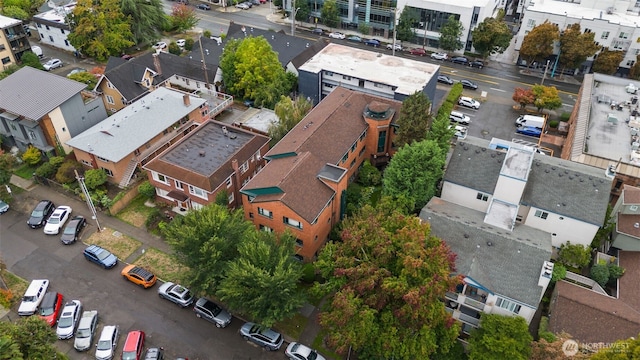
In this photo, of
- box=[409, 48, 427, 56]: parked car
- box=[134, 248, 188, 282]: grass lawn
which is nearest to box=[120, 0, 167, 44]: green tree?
A: box=[409, 48, 427, 56]: parked car

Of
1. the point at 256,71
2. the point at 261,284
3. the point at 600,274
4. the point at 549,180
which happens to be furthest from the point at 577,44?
the point at 261,284

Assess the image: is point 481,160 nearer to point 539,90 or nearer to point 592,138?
point 592,138

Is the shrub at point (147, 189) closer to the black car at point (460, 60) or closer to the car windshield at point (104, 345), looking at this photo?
the car windshield at point (104, 345)

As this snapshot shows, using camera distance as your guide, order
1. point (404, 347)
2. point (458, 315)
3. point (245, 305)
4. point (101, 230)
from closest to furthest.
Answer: point (404, 347) < point (245, 305) < point (458, 315) < point (101, 230)

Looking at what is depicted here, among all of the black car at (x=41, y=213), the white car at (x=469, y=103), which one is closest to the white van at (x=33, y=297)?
the black car at (x=41, y=213)

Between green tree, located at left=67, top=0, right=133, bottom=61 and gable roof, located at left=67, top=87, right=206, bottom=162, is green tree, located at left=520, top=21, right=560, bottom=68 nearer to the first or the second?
gable roof, located at left=67, top=87, right=206, bottom=162

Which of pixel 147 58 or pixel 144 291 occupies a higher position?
pixel 147 58

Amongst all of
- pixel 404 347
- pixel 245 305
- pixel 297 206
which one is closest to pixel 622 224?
pixel 404 347
